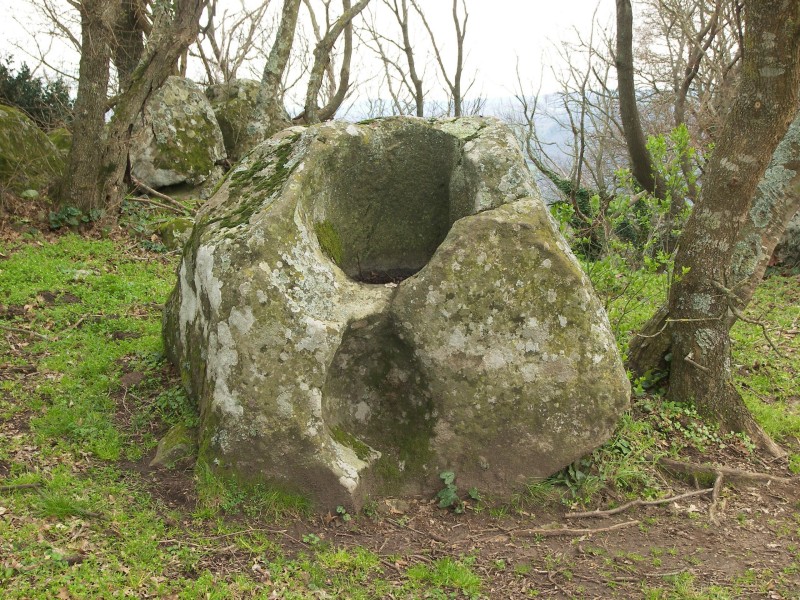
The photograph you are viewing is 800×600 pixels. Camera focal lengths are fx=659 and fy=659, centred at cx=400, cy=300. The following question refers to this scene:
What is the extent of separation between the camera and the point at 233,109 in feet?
48.1

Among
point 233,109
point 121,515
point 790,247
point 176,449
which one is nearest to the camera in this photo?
point 121,515

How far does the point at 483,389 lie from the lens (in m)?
4.78

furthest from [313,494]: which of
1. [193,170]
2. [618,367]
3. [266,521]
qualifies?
[193,170]

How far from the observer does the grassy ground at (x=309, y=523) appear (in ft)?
12.8

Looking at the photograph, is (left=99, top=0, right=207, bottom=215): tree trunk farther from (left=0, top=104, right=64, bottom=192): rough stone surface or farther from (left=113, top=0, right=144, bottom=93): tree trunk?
(left=113, top=0, right=144, bottom=93): tree trunk

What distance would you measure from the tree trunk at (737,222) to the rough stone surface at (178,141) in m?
9.69

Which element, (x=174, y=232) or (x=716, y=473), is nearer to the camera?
(x=716, y=473)

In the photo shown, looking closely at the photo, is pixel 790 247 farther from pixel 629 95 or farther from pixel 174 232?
pixel 174 232

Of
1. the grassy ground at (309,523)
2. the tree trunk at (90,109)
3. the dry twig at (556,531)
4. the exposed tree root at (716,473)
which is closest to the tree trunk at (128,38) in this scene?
the tree trunk at (90,109)

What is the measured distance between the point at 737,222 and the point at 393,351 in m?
3.30

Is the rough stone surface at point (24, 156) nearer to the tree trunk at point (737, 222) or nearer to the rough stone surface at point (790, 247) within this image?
the tree trunk at point (737, 222)

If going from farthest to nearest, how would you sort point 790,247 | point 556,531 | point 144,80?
point 790,247, point 144,80, point 556,531

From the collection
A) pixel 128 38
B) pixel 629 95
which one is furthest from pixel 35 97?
pixel 629 95

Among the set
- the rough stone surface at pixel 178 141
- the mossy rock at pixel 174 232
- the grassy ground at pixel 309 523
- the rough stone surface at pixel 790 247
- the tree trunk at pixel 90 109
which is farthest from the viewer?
the rough stone surface at pixel 178 141
